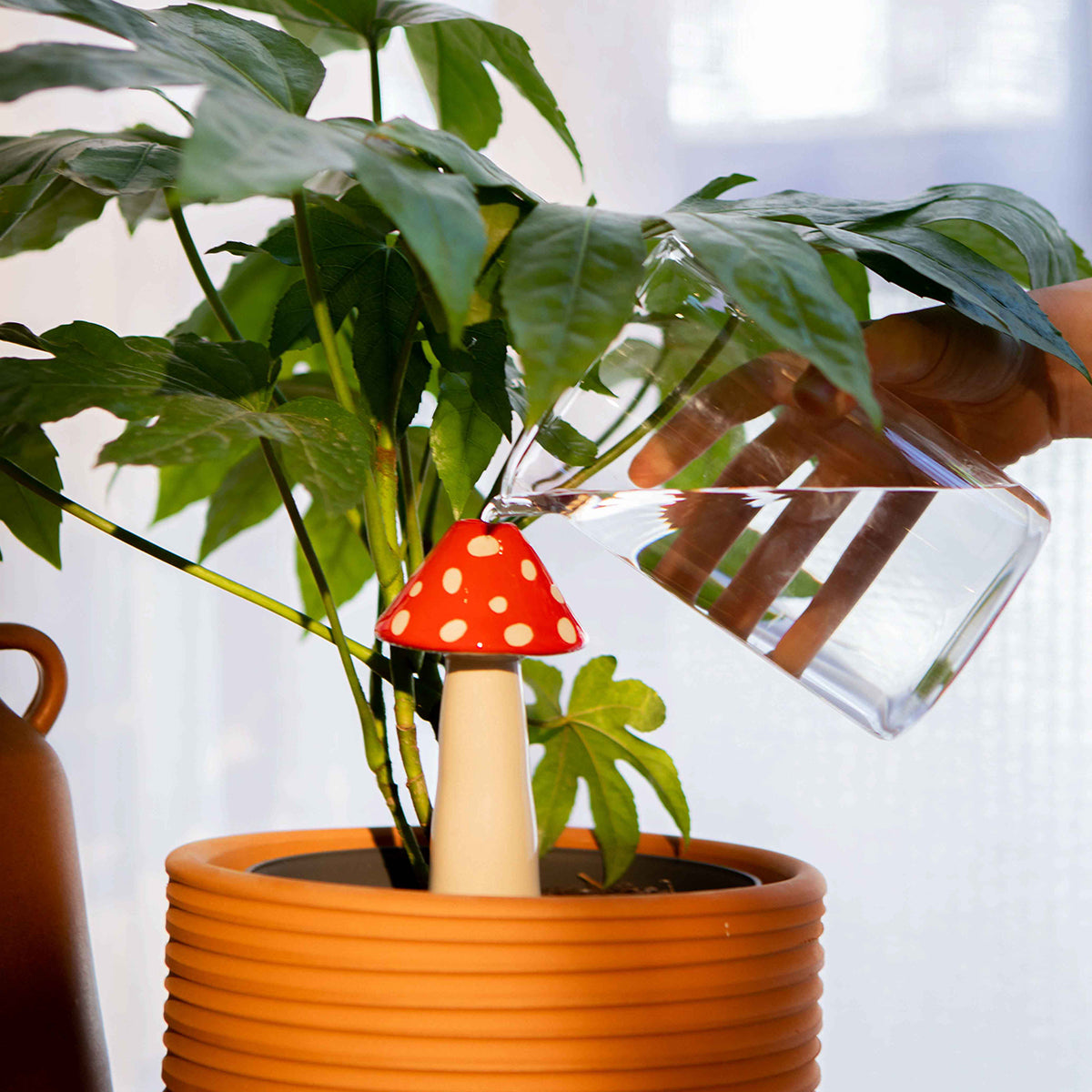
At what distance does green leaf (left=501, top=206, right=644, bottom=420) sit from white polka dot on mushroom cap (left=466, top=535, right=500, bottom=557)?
14cm

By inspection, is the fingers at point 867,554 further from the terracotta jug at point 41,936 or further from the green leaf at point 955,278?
the terracotta jug at point 41,936

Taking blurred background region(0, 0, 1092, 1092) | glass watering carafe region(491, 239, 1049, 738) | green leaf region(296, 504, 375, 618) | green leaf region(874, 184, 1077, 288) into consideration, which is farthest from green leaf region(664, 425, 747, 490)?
blurred background region(0, 0, 1092, 1092)

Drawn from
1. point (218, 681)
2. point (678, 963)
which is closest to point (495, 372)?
point (678, 963)

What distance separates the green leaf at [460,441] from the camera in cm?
43

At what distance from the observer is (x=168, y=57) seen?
0.99 feet

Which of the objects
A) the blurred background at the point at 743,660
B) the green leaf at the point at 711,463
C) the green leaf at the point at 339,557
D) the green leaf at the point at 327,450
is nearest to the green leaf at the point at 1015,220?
the green leaf at the point at 711,463

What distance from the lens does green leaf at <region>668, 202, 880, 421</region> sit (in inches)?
9.7

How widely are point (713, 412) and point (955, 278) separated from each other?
0.08m

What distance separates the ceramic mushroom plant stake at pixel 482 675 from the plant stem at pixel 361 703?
0.03 meters

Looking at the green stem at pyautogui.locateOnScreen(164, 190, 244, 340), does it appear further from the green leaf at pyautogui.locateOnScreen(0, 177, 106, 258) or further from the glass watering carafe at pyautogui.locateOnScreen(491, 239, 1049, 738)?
the glass watering carafe at pyautogui.locateOnScreen(491, 239, 1049, 738)

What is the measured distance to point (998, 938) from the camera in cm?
104

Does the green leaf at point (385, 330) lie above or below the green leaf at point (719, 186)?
below

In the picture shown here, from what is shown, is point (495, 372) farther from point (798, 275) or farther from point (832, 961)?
point (832, 961)

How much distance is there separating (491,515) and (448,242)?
209mm
